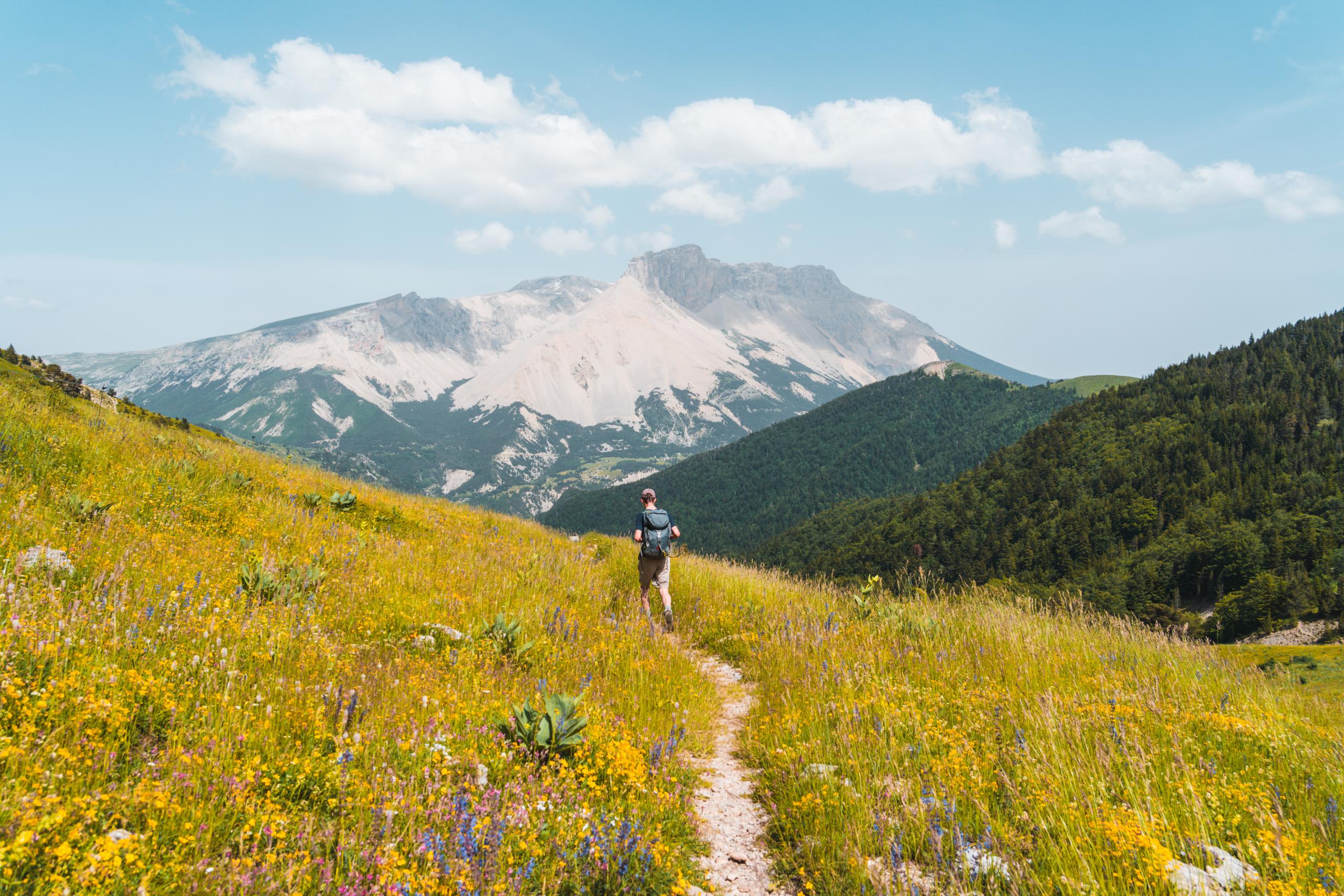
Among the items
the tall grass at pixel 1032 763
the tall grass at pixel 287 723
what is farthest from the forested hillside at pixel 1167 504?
the tall grass at pixel 287 723

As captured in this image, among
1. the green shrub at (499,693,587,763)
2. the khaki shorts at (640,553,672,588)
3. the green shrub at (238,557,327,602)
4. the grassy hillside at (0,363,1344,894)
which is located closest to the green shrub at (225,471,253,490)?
the grassy hillside at (0,363,1344,894)

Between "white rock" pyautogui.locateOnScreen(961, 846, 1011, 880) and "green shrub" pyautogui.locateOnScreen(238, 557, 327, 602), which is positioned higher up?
"green shrub" pyautogui.locateOnScreen(238, 557, 327, 602)

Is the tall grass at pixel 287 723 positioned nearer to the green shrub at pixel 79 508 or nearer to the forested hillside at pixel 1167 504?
the green shrub at pixel 79 508

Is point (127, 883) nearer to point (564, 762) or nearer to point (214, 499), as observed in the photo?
point (564, 762)

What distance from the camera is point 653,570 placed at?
10.6 metres

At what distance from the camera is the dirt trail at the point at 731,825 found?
4.15m

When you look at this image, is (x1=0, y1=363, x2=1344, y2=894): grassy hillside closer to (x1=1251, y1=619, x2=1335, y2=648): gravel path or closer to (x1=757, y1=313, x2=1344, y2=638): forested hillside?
(x1=1251, y1=619, x2=1335, y2=648): gravel path

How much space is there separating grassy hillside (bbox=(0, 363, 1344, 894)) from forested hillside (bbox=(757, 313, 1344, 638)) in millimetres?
92716

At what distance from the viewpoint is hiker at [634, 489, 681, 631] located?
33.9ft

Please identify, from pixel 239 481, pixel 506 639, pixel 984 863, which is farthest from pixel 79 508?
pixel 984 863

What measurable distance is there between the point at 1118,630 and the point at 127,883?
11.1 m

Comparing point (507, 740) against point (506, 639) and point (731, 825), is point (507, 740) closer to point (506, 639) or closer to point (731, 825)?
point (731, 825)

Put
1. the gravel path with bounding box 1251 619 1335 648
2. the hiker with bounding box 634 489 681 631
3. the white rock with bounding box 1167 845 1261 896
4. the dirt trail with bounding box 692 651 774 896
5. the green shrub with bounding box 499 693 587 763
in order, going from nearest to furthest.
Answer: the white rock with bounding box 1167 845 1261 896 < the dirt trail with bounding box 692 651 774 896 < the green shrub with bounding box 499 693 587 763 < the hiker with bounding box 634 489 681 631 < the gravel path with bounding box 1251 619 1335 648

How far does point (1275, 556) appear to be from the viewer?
103250 millimetres
